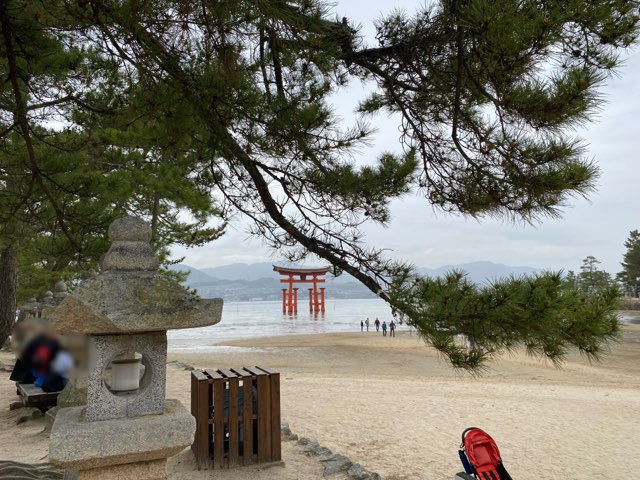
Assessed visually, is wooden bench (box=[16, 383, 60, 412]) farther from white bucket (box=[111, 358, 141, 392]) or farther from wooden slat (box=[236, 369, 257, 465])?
white bucket (box=[111, 358, 141, 392])

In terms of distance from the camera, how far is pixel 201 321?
2646 mm

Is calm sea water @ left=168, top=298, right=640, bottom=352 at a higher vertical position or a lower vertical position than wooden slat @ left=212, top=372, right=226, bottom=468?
lower

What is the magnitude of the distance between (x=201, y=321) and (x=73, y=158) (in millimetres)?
2875

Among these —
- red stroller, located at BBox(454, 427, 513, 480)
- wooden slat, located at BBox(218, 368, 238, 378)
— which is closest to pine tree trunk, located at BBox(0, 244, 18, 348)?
wooden slat, located at BBox(218, 368, 238, 378)

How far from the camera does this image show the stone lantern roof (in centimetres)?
245

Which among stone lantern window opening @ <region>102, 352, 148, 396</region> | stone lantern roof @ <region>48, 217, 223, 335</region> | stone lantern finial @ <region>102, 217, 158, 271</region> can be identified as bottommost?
stone lantern window opening @ <region>102, 352, 148, 396</region>

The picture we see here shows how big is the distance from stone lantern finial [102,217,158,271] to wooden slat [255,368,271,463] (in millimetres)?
2182

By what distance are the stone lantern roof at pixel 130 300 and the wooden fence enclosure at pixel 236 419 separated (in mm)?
2034

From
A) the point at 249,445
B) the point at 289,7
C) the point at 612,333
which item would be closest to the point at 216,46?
the point at 289,7

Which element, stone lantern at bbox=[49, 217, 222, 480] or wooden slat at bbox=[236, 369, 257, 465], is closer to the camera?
stone lantern at bbox=[49, 217, 222, 480]

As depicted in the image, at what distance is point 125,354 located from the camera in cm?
291

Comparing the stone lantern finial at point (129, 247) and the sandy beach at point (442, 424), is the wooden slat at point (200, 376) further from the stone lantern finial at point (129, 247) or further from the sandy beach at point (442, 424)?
the stone lantern finial at point (129, 247)

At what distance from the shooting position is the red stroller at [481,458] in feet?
11.5

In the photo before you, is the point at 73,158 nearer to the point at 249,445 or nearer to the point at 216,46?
the point at 216,46
